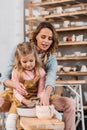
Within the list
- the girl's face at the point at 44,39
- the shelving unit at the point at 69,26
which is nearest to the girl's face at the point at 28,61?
the girl's face at the point at 44,39

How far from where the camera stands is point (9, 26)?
16.8 ft

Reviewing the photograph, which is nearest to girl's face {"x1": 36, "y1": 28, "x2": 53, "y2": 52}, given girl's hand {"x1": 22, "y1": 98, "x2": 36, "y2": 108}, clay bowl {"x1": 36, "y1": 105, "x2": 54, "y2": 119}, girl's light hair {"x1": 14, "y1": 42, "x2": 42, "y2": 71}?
girl's light hair {"x1": 14, "y1": 42, "x2": 42, "y2": 71}

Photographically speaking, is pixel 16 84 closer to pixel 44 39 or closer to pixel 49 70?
pixel 49 70

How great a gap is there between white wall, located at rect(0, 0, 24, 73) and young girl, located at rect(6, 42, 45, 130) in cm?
317

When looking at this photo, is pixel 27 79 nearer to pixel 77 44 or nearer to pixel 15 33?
pixel 77 44

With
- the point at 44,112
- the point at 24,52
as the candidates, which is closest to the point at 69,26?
the point at 24,52

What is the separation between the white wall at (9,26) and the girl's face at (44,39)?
3013 millimetres

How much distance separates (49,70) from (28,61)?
17 centimetres

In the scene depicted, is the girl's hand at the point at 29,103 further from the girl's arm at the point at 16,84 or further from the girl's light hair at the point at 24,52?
the girl's light hair at the point at 24,52

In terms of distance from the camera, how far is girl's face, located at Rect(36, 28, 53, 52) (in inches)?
76.2

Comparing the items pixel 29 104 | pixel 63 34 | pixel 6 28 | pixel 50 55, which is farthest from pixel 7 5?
pixel 29 104

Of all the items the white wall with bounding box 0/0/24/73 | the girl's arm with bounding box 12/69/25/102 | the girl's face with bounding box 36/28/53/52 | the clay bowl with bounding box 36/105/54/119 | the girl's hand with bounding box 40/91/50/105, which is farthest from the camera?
the white wall with bounding box 0/0/24/73

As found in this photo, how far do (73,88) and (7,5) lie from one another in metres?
1.81

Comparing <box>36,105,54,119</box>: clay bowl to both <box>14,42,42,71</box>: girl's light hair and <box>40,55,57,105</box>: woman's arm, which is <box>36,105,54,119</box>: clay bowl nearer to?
<box>40,55,57,105</box>: woman's arm
